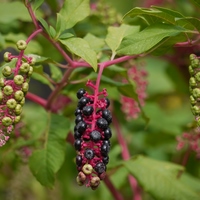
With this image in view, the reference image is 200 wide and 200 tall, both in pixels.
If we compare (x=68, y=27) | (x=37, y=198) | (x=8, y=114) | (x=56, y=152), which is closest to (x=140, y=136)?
(x=37, y=198)

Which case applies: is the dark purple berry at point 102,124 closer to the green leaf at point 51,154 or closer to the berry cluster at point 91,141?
the berry cluster at point 91,141

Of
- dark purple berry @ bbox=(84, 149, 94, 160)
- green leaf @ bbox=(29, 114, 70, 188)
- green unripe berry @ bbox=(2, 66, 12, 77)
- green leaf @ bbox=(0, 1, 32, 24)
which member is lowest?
green leaf @ bbox=(29, 114, 70, 188)

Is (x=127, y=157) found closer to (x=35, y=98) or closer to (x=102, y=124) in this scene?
(x=35, y=98)

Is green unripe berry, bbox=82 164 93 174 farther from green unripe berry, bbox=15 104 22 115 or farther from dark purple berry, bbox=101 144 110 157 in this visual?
green unripe berry, bbox=15 104 22 115

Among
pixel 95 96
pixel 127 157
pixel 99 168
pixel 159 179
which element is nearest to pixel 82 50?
pixel 95 96

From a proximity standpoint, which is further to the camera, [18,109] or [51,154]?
[51,154]

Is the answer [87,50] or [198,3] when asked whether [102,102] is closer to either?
[87,50]

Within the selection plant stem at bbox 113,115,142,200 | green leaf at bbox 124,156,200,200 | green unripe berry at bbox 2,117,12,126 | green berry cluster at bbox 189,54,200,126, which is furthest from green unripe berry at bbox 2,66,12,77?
plant stem at bbox 113,115,142,200
